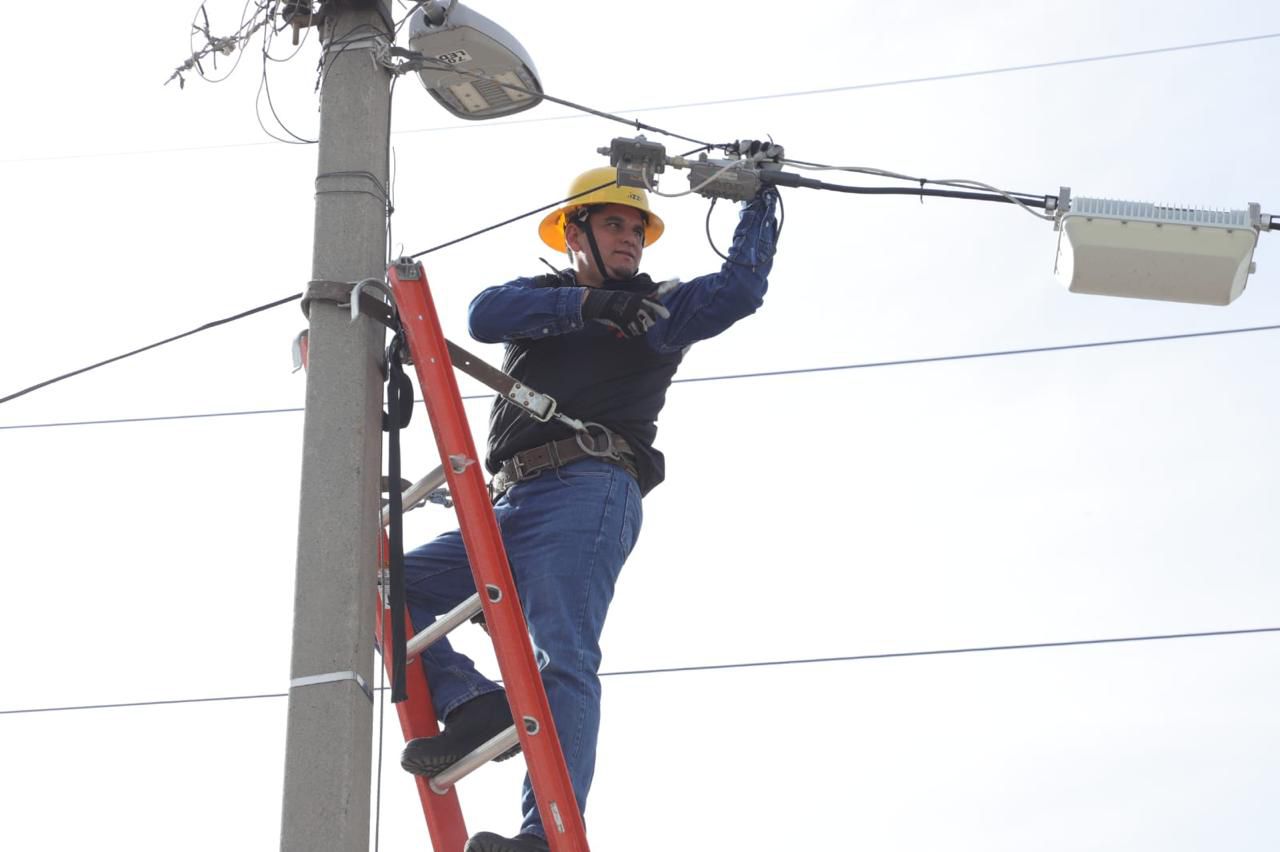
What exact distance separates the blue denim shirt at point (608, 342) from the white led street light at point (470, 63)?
559 millimetres

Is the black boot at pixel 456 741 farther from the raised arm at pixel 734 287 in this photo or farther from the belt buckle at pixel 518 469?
the raised arm at pixel 734 287

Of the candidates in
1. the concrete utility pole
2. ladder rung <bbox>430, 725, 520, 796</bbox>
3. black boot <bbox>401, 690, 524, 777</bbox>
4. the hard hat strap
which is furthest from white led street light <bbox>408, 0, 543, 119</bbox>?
ladder rung <bbox>430, 725, 520, 796</bbox>

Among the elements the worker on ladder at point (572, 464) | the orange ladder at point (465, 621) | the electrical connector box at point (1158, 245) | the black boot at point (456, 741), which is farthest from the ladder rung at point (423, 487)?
the electrical connector box at point (1158, 245)

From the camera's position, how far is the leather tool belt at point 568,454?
5.87 metres

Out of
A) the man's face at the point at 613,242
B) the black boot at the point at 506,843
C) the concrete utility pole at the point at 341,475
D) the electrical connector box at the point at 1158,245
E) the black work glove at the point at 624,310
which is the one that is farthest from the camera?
the man's face at the point at 613,242

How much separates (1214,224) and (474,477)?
2.25m

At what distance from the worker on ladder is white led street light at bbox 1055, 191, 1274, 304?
0.90m

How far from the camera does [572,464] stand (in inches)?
231

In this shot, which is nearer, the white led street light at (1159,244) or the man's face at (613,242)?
the white led street light at (1159,244)

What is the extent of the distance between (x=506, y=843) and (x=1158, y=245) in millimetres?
2504

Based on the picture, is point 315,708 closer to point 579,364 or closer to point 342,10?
point 579,364

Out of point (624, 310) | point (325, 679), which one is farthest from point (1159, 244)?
point (325, 679)

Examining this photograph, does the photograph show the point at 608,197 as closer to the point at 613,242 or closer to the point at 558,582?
the point at 613,242

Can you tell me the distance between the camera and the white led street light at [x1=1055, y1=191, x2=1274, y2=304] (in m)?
5.71
